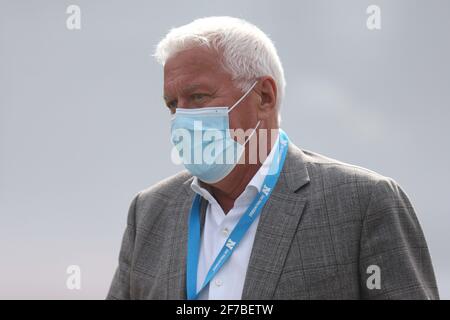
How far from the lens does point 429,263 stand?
312cm

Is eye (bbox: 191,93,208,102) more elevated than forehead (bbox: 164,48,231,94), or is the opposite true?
forehead (bbox: 164,48,231,94)

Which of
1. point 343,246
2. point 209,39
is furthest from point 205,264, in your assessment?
point 209,39

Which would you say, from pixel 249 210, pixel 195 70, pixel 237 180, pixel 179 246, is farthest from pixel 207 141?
pixel 179 246

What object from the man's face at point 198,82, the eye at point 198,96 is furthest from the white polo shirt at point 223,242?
the eye at point 198,96

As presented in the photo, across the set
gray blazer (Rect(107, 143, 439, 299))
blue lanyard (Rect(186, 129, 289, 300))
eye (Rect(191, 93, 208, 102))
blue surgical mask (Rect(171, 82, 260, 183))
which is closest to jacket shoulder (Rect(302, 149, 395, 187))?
gray blazer (Rect(107, 143, 439, 299))

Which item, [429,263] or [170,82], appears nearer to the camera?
[429,263]

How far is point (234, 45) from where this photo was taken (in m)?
3.54

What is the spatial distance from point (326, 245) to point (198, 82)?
120 cm

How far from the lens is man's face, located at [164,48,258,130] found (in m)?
3.45

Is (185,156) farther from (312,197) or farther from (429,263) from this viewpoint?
(429,263)

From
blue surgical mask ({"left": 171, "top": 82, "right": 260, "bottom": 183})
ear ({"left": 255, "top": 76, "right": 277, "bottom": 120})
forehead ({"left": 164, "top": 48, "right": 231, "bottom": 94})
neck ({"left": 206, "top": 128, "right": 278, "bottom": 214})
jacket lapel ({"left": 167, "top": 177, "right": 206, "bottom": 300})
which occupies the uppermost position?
forehead ({"left": 164, "top": 48, "right": 231, "bottom": 94})

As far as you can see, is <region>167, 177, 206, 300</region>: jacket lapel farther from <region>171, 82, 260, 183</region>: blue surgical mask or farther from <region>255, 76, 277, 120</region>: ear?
<region>255, 76, 277, 120</region>: ear

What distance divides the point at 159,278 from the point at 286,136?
3.92ft
